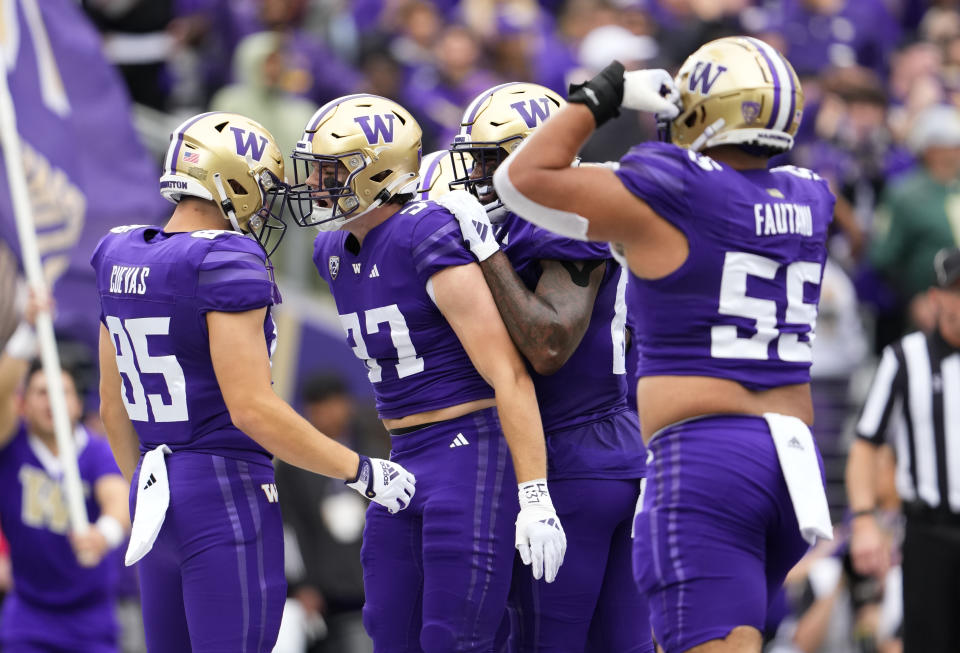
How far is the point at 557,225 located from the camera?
4.34 meters

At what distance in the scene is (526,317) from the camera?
4.75 m

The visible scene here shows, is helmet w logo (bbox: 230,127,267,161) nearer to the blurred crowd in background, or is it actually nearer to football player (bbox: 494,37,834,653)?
football player (bbox: 494,37,834,653)

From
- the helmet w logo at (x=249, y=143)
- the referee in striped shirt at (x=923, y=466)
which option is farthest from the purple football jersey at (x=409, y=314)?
the referee in striped shirt at (x=923, y=466)

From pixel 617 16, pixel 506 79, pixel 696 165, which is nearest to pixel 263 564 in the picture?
pixel 696 165

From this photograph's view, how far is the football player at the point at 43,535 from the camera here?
7.38 m

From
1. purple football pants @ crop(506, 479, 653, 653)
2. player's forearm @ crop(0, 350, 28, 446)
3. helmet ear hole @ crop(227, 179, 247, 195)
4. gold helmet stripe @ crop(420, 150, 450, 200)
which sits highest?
helmet ear hole @ crop(227, 179, 247, 195)

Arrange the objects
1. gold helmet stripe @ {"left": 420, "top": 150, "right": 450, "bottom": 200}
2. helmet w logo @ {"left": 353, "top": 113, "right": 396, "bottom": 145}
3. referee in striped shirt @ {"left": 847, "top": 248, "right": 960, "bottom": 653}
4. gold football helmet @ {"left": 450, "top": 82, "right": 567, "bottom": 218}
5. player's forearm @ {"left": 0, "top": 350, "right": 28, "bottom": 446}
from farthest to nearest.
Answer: player's forearm @ {"left": 0, "top": 350, "right": 28, "bottom": 446} → referee in striped shirt @ {"left": 847, "top": 248, "right": 960, "bottom": 653} → gold helmet stripe @ {"left": 420, "top": 150, "right": 450, "bottom": 200} → gold football helmet @ {"left": 450, "top": 82, "right": 567, "bottom": 218} → helmet w logo @ {"left": 353, "top": 113, "right": 396, "bottom": 145}

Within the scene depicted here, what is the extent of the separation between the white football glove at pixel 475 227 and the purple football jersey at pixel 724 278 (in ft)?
1.89

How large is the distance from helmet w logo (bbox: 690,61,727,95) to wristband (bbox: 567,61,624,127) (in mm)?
292

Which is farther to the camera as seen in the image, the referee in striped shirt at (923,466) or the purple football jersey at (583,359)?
the referee in striped shirt at (923,466)

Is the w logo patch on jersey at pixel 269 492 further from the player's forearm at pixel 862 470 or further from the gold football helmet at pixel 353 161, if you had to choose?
the player's forearm at pixel 862 470

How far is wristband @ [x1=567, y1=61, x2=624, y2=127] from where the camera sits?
426 centimetres

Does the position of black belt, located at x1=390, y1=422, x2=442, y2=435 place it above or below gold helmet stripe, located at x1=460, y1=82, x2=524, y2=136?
below

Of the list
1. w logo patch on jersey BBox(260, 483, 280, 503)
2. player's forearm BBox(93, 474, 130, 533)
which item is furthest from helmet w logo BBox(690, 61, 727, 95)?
player's forearm BBox(93, 474, 130, 533)
